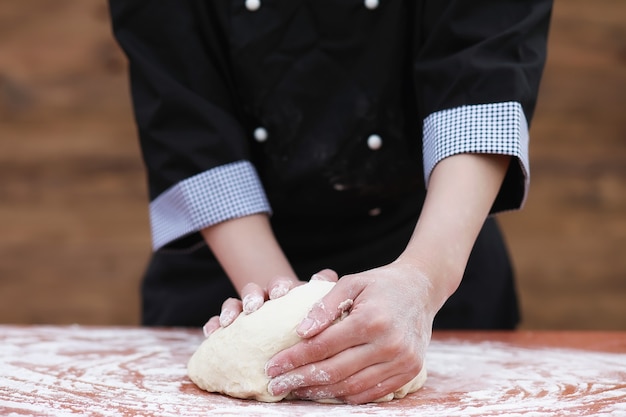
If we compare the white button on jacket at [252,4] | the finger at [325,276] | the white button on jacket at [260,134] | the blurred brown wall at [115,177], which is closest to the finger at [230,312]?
the finger at [325,276]

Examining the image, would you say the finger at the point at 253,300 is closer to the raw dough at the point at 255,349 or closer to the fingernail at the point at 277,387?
the raw dough at the point at 255,349

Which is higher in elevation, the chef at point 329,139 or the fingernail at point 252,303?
the chef at point 329,139

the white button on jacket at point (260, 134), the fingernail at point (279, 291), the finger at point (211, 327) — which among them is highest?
the white button on jacket at point (260, 134)

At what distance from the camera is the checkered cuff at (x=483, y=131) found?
1019mm

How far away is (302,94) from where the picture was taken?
1.22 m

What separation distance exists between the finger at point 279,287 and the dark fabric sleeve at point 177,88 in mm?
248

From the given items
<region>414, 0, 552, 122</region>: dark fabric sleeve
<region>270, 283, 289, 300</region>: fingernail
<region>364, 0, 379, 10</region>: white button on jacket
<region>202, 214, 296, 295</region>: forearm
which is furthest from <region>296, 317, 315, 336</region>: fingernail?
<region>364, 0, 379, 10</region>: white button on jacket

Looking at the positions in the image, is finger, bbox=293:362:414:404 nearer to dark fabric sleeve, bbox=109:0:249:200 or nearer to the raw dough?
the raw dough


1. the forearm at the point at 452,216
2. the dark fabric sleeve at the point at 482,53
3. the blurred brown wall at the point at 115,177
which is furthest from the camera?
the blurred brown wall at the point at 115,177

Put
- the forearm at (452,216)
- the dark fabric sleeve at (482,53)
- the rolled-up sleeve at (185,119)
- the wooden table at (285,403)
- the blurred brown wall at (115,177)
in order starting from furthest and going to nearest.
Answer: the blurred brown wall at (115,177) → the rolled-up sleeve at (185,119) → the dark fabric sleeve at (482,53) → the forearm at (452,216) → the wooden table at (285,403)

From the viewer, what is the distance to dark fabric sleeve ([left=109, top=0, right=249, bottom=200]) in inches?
46.0

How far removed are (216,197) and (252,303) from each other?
9.3 inches

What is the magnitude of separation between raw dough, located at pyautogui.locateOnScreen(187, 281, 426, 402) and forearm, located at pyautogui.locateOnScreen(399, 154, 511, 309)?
121 millimetres

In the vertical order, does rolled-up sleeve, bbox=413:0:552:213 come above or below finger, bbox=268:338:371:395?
above
